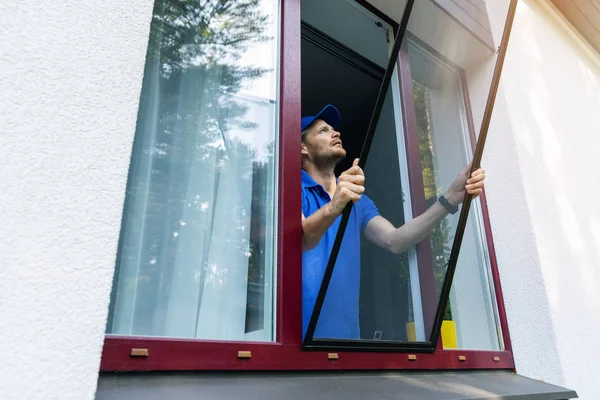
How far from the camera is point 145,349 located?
111cm

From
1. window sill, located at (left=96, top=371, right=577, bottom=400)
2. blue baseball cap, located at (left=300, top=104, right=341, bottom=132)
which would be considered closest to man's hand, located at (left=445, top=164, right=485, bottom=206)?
window sill, located at (left=96, top=371, right=577, bottom=400)

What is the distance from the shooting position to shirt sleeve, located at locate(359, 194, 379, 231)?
1812mm

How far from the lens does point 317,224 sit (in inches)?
62.9

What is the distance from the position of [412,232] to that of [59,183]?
1398 mm

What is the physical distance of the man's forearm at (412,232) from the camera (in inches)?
73.3

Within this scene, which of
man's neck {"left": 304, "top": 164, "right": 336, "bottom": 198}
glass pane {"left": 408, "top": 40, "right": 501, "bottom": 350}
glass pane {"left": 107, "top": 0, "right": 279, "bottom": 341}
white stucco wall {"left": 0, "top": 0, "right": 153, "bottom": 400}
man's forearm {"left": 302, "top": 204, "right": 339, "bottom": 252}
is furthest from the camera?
man's neck {"left": 304, "top": 164, "right": 336, "bottom": 198}

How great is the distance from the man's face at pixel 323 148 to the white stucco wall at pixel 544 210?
0.85 metres

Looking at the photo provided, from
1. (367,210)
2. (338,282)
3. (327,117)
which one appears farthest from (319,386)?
(327,117)

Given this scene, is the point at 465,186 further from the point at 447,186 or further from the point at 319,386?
the point at 319,386

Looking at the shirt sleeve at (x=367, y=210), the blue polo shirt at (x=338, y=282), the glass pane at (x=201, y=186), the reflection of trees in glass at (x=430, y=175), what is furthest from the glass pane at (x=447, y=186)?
the glass pane at (x=201, y=186)

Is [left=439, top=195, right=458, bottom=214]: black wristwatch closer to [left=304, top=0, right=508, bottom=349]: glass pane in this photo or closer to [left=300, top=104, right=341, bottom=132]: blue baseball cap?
[left=304, top=0, right=508, bottom=349]: glass pane

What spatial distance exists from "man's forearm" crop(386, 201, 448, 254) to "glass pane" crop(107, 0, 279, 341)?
60cm

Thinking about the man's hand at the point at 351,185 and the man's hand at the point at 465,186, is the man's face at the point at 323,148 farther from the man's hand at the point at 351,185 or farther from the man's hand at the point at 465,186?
the man's hand at the point at 351,185

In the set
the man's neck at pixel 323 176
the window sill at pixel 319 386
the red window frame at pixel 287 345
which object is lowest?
the window sill at pixel 319 386
